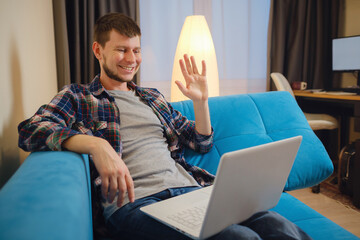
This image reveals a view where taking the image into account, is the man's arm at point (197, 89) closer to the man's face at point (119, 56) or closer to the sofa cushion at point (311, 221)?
the man's face at point (119, 56)

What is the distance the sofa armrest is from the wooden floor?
172cm

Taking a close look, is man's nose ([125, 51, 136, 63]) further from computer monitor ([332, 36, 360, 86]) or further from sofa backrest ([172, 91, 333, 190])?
computer monitor ([332, 36, 360, 86])

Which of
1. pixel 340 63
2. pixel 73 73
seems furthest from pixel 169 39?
pixel 340 63

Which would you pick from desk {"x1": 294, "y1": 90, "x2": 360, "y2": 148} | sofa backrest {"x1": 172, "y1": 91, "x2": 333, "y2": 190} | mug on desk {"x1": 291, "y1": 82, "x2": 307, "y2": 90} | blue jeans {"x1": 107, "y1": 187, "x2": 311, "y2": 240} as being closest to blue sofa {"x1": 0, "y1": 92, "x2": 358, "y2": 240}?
sofa backrest {"x1": 172, "y1": 91, "x2": 333, "y2": 190}

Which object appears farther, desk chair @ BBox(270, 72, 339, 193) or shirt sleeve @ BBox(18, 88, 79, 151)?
desk chair @ BBox(270, 72, 339, 193)

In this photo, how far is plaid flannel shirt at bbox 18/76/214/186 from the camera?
94 cm

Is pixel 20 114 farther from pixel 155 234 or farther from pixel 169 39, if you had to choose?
pixel 169 39

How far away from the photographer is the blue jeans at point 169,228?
0.78 meters

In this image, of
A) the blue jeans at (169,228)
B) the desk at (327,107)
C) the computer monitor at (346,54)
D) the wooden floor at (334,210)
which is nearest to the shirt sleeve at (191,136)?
the blue jeans at (169,228)

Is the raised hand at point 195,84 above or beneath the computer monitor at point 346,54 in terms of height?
beneath

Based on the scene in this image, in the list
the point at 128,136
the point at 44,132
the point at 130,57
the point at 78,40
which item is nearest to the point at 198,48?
the point at 78,40

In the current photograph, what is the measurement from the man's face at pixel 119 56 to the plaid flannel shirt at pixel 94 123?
0.08 metres

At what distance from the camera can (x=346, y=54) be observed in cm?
302

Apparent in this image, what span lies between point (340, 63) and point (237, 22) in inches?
41.4
